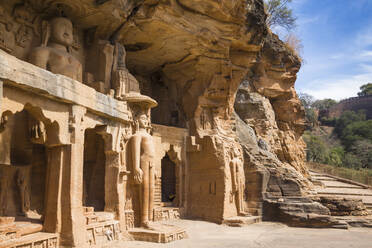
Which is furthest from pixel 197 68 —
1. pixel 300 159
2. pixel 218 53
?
pixel 300 159

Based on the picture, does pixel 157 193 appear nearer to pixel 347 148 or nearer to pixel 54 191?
pixel 54 191

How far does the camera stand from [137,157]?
34.9 feet

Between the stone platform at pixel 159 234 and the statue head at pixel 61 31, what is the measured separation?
17.8 feet

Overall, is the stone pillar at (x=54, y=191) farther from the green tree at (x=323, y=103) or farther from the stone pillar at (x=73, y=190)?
the green tree at (x=323, y=103)

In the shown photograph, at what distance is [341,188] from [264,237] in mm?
12575

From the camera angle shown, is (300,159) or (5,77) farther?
(300,159)

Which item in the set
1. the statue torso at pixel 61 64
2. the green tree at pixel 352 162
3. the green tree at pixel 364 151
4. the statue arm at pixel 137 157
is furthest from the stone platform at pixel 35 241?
the green tree at pixel 364 151

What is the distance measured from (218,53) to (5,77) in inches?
355

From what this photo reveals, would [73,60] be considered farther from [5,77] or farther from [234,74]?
[234,74]

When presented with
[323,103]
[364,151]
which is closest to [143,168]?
[364,151]

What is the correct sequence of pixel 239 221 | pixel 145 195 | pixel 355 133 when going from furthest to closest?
pixel 355 133
pixel 239 221
pixel 145 195

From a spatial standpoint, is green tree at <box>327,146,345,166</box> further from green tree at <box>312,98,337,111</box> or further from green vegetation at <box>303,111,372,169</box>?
green tree at <box>312,98,337,111</box>

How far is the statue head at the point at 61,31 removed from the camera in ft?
32.9

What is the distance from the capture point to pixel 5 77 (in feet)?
21.9
